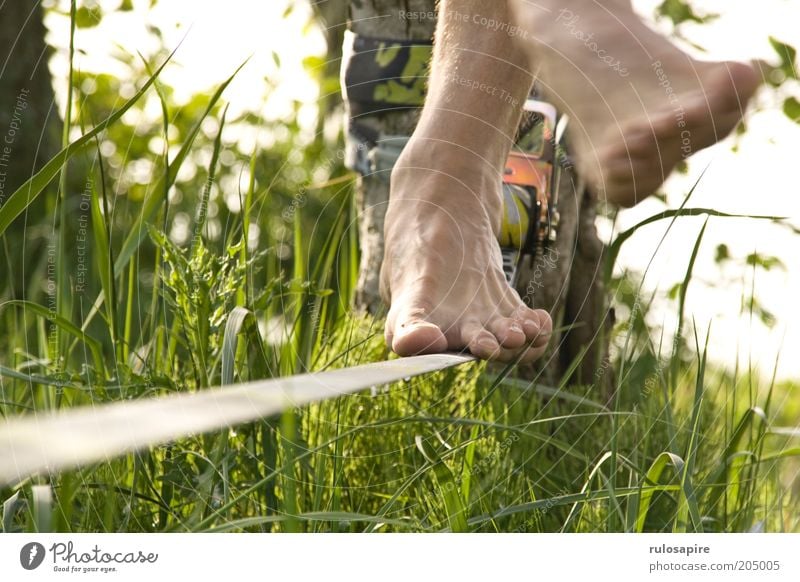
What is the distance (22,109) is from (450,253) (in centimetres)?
82

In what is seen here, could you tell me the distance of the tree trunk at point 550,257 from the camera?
1.06 metres

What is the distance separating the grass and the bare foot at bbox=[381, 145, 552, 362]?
6cm

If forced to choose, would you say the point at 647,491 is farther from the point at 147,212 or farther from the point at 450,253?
the point at 147,212

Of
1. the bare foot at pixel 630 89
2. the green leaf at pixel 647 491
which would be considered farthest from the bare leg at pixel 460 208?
the green leaf at pixel 647 491

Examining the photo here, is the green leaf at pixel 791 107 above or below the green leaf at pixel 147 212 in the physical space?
above

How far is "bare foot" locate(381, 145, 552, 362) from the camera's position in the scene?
93 centimetres

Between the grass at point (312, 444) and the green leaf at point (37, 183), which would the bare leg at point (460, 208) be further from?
the green leaf at point (37, 183)

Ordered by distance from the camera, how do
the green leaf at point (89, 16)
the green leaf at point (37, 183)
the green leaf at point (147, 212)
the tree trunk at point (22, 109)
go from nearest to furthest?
the green leaf at point (37, 183)
the green leaf at point (147, 212)
the green leaf at point (89, 16)
the tree trunk at point (22, 109)

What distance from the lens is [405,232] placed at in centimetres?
98

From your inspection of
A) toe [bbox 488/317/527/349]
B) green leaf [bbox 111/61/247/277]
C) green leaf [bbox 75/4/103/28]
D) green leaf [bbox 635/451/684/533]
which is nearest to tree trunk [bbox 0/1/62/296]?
green leaf [bbox 75/4/103/28]

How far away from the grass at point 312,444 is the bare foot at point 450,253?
0.06 meters

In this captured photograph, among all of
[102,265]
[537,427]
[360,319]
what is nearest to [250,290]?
[102,265]

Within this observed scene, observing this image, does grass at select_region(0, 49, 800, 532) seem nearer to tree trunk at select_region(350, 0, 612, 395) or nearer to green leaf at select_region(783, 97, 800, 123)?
tree trunk at select_region(350, 0, 612, 395)
